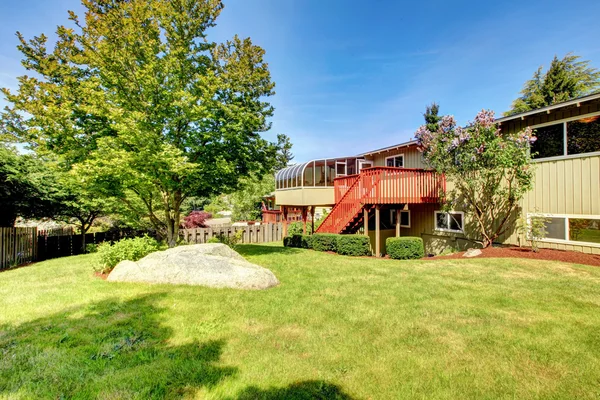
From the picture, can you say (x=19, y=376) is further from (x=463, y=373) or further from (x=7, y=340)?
(x=463, y=373)

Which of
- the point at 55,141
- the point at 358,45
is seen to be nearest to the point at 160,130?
the point at 55,141

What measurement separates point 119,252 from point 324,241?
25.4 ft

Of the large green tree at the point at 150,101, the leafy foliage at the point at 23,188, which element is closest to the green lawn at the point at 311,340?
the large green tree at the point at 150,101

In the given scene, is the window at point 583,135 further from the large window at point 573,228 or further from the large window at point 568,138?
the large window at point 573,228

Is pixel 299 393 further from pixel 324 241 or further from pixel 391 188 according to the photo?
pixel 324 241

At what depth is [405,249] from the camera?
1045cm

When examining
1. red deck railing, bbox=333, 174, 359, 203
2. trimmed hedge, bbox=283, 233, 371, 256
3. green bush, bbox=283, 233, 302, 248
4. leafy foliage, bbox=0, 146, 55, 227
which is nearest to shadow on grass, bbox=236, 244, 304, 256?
trimmed hedge, bbox=283, 233, 371, 256

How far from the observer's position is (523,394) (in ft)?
9.18

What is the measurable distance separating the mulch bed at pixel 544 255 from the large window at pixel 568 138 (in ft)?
9.75

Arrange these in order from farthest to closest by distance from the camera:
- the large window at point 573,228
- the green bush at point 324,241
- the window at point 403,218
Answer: the window at point 403,218, the green bush at point 324,241, the large window at point 573,228

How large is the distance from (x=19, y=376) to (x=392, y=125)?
2792 cm

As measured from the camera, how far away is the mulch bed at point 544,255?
25.4ft

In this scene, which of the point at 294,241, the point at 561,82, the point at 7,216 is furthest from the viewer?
the point at 561,82

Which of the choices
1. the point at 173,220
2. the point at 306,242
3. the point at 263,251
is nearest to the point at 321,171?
the point at 306,242
